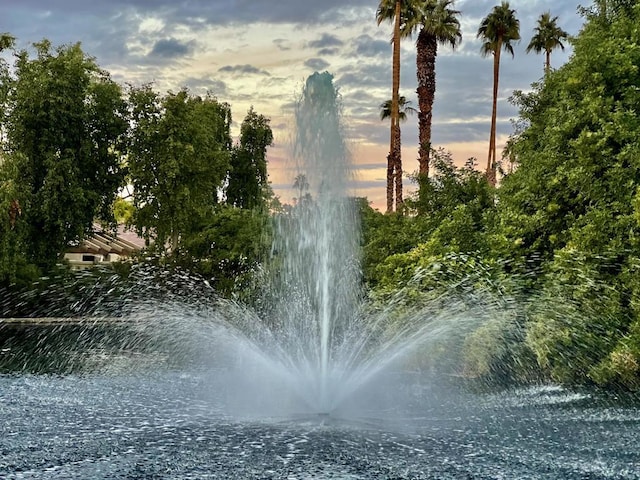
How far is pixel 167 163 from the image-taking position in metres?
36.8

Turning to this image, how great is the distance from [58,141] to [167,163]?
508 cm

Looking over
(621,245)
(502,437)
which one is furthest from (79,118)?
(502,437)

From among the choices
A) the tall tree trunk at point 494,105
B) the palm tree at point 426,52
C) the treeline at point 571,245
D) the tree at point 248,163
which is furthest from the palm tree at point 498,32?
the treeline at point 571,245

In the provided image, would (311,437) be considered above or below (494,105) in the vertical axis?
below

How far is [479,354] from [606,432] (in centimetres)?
463

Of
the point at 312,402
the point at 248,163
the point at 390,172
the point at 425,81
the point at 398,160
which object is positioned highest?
the point at 248,163

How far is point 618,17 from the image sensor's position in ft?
48.5

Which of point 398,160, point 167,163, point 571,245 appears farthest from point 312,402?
point 167,163

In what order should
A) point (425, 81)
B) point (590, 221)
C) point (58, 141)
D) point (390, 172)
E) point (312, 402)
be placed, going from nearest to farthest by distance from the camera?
point (312, 402) → point (590, 221) → point (425, 81) → point (390, 172) → point (58, 141)

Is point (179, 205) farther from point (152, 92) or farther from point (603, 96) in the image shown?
point (603, 96)

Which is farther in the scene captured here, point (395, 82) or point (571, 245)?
point (395, 82)

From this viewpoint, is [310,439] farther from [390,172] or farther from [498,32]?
[498,32]

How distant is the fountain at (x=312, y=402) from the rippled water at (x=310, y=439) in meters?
0.03

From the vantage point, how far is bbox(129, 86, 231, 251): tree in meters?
37.1
